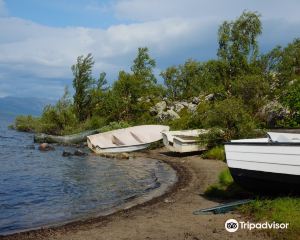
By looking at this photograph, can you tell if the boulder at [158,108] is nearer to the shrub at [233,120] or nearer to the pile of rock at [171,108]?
the pile of rock at [171,108]

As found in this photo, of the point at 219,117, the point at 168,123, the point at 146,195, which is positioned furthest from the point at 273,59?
the point at 146,195

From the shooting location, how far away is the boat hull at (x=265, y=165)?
1419cm

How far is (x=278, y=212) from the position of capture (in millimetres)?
13109

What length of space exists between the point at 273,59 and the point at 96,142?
28.5m

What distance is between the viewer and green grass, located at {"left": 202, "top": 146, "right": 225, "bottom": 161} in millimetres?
29719

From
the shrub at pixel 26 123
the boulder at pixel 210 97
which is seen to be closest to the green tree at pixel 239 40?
the boulder at pixel 210 97

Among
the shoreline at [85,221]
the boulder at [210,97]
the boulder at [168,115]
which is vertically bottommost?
the shoreline at [85,221]

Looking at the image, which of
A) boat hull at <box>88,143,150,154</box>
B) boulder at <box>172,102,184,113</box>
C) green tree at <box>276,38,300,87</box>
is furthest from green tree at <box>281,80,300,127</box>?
boulder at <box>172,102,184,113</box>

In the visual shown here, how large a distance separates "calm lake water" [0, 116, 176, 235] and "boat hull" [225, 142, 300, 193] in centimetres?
562

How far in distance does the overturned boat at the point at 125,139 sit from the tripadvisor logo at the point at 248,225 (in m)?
27.8

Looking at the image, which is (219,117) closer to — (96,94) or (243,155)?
(243,155)

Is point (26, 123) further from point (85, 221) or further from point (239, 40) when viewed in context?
point (85, 221)

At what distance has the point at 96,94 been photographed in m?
67.8

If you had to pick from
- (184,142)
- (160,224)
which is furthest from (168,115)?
(160,224)
